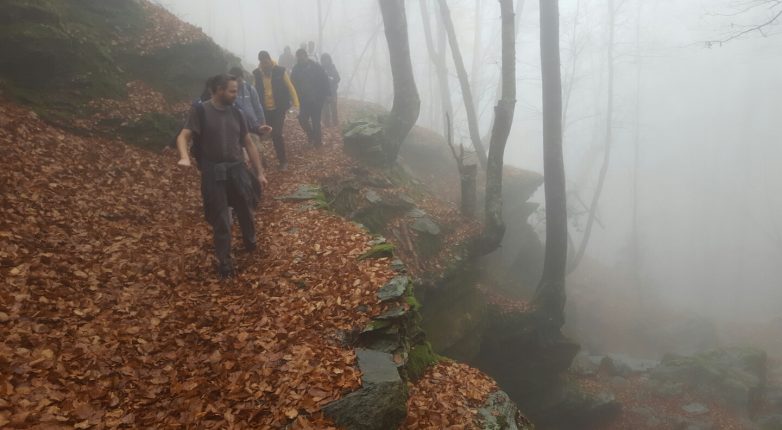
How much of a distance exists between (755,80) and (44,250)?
274 feet

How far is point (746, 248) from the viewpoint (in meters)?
47.0

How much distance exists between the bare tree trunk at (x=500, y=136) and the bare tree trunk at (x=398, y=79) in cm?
271

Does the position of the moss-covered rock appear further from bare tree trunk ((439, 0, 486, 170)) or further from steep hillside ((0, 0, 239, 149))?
bare tree trunk ((439, 0, 486, 170))

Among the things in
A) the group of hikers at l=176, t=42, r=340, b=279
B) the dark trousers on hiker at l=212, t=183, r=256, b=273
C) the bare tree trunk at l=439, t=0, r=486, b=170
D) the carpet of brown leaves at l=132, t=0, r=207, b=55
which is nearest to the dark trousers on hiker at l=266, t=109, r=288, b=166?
the group of hikers at l=176, t=42, r=340, b=279

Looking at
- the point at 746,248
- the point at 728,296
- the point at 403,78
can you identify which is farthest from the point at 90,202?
the point at 746,248

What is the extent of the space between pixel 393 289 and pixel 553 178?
843cm

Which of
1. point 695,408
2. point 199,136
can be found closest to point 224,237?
point 199,136

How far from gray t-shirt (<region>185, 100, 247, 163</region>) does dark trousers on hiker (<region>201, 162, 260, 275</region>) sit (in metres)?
0.13

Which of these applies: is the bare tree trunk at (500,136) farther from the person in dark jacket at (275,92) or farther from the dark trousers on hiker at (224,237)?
the dark trousers on hiker at (224,237)

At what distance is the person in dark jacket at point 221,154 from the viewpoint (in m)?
5.19

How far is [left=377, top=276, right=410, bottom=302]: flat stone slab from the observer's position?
495 centimetres

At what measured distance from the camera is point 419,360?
17.6 ft

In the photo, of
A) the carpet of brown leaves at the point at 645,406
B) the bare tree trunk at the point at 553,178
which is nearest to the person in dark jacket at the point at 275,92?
the bare tree trunk at the point at 553,178

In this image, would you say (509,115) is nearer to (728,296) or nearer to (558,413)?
(558,413)
